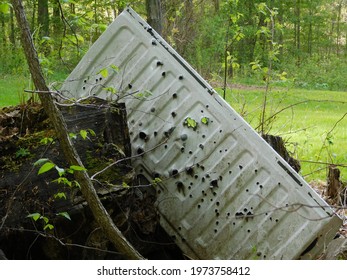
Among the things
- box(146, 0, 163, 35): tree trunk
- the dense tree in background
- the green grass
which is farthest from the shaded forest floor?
box(146, 0, 163, 35): tree trunk

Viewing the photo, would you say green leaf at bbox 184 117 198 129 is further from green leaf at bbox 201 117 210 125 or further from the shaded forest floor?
the shaded forest floor

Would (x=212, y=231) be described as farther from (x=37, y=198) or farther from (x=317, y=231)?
(x=37, y=198)

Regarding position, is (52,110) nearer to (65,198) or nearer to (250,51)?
(65,198)

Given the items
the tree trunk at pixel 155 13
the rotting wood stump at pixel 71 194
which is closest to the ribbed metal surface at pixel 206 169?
the rotting wood stump at pixel 71 194

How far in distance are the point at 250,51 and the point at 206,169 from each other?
26.5m

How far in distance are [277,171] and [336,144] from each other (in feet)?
19.6

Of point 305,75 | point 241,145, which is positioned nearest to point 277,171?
point 241,145

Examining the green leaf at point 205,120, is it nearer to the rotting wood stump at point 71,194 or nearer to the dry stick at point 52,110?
the rotting wood stump at point 71,194

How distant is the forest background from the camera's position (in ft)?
21.4

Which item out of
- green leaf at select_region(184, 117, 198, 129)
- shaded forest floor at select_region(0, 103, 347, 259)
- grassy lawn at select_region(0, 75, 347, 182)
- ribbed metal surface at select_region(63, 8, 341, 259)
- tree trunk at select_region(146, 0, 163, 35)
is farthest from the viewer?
tree trunk at select_region(146, 0, 163, 35)

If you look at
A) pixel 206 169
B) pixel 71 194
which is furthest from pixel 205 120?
pixel 71 194

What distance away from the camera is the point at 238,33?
7246mm

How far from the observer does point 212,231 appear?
14.3 ft

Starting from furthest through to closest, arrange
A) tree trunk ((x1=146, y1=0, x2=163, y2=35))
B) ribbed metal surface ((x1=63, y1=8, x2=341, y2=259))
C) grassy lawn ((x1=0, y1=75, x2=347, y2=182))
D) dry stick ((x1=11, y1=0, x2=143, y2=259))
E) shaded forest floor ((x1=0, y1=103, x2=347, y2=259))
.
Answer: tree trunk ((x1=146, y1=0, x2=163, y2=35)) → grassy lawn ((x1=0, y1=75, x2=347, y2=182)) → ribbed metal surface ((x1=63, y1=8, x2=341, y2=259)) → shaded forest floor ((x1=0, y1=103, x2=347, y2=259)) → dry stick ((x1=11, y1=0, x2=143, y2=259))
